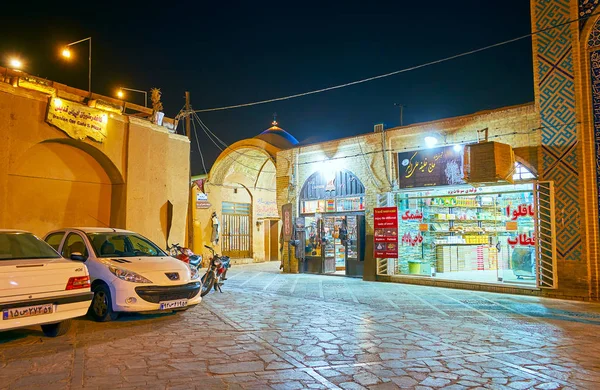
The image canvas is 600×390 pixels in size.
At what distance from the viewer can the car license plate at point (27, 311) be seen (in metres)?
5.89

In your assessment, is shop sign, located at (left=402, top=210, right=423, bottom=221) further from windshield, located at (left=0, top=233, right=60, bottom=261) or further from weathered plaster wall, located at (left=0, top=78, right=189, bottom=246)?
windshield, located at (left=0, top=233, right=60, bottom=261)

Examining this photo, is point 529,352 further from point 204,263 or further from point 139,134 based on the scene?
point 204,263

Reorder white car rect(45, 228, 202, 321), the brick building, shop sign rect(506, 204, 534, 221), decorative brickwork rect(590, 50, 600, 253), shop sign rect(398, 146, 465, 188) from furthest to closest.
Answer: shop sign rect(398, 146, 465, 188), shop sign rect(506, 204, 534, 221), the brick building, decorative brickwork rect(590, 50, 600, 253), white car rect(45, 228, 202, 321)

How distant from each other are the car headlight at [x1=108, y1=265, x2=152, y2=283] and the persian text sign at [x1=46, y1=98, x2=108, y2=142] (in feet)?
19.5

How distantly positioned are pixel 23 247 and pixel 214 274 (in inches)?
202

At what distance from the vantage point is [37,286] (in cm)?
625

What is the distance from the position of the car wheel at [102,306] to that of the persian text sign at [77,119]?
5834mm

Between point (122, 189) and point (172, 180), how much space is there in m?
2.06

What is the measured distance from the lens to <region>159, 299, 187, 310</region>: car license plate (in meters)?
8.13

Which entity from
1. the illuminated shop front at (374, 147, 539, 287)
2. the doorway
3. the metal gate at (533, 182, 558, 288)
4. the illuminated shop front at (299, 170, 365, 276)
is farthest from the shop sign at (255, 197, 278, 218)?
the metal gate at (533, 182, 558, 288)

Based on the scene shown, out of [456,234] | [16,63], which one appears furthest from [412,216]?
[16,63]

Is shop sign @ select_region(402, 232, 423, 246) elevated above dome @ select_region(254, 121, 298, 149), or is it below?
below

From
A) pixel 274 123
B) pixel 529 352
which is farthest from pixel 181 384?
pixel 274 123

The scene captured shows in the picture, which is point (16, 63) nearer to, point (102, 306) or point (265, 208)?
point (102, 306)
